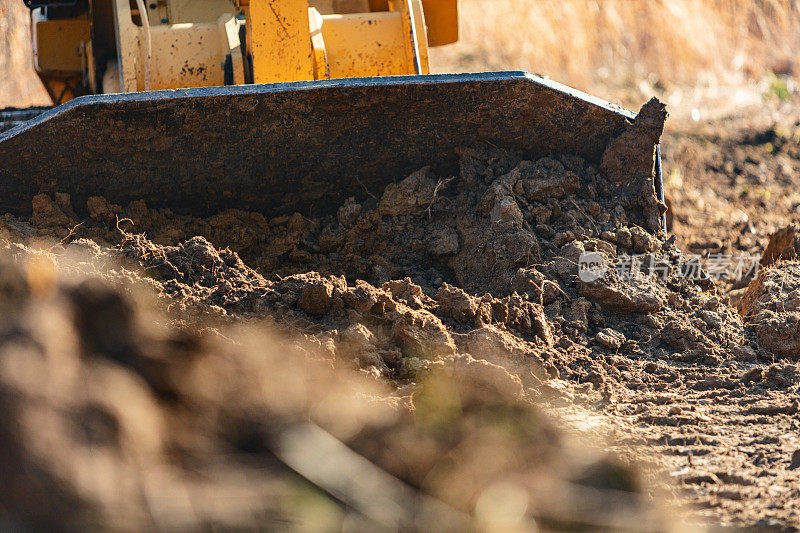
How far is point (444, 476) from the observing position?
215 centimetres

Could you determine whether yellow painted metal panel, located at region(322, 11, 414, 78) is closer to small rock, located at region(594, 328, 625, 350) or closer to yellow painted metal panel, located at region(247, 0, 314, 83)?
yellow painted metal panel, located at region(247, 0, 314, 83)

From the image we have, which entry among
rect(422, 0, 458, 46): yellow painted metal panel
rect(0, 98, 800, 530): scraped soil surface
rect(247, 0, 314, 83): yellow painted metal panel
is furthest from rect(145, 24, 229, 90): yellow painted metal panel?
rect(422, 0, 458, 46): yellow painted metal panel

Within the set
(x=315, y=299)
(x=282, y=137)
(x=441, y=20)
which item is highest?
(x=441, y=20)

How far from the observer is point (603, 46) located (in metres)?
11.4

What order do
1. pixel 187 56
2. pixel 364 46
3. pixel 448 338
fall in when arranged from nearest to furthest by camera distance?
pixel 448 338
pixel 187 56
pixel 364 46

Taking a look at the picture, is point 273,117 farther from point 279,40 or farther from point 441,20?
point 441,20

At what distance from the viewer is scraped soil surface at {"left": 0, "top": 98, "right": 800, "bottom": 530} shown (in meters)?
2.09

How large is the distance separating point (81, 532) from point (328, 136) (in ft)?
7.79

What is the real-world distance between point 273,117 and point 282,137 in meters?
0.11

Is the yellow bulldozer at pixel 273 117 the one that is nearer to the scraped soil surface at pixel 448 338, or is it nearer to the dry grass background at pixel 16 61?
the scraped soil surface at pixel 448 338

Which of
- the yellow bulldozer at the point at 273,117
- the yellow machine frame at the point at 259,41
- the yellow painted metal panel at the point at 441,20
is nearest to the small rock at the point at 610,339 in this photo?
the yellow bulldozer at the point at 273,117

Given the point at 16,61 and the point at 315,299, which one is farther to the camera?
the point at 16,61

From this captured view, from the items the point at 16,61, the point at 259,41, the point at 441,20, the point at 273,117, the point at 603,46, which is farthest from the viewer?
the point at 603,46

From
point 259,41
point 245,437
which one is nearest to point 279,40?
point 259,41
